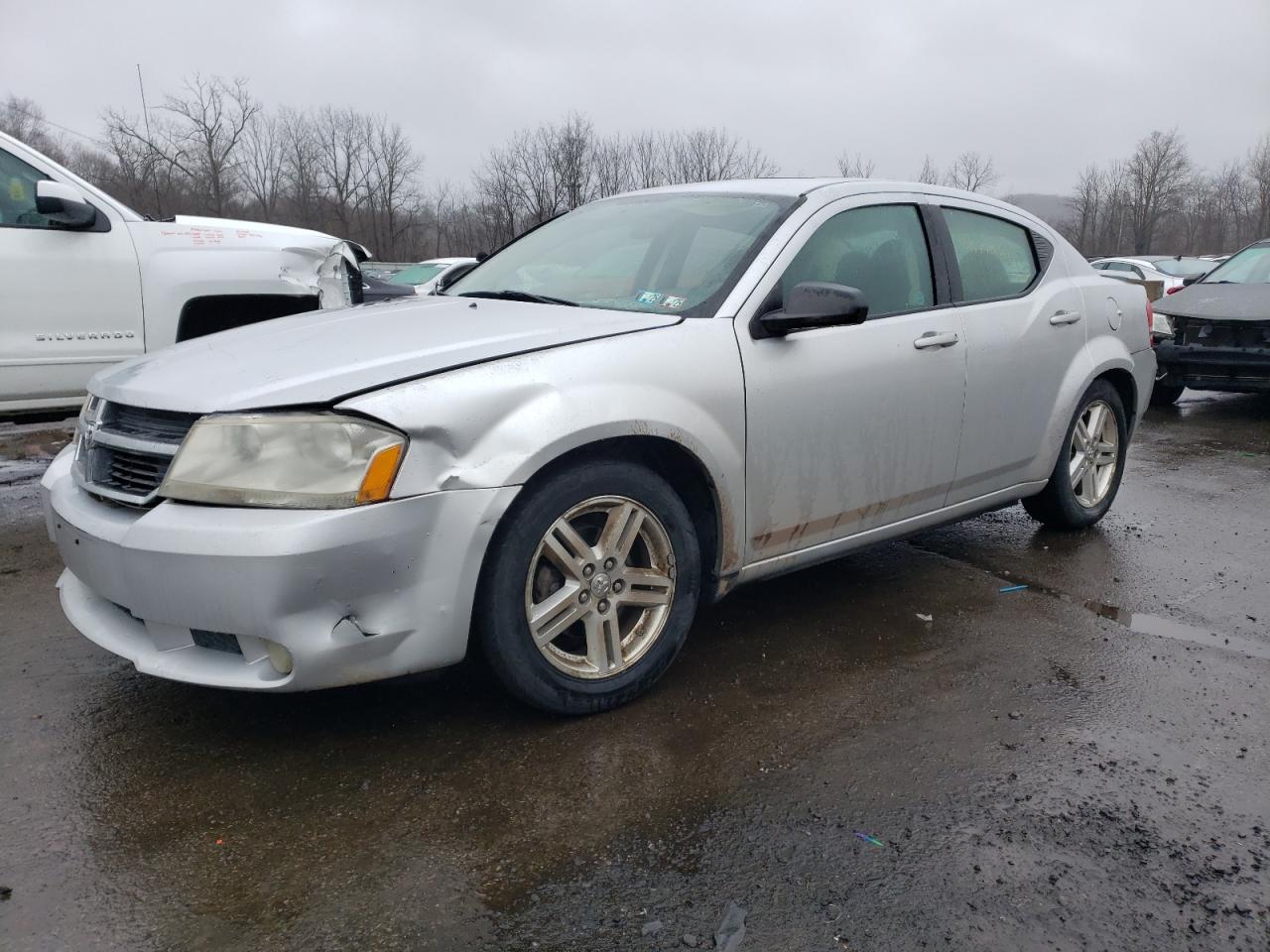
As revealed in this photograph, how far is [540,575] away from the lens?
2.78m

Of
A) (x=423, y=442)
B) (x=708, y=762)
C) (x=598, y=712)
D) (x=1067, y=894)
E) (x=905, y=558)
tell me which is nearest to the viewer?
(x=1067, y=894)

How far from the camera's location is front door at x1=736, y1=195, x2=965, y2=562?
10.5 ft

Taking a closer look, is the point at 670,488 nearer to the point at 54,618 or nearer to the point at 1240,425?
the point at 54,618

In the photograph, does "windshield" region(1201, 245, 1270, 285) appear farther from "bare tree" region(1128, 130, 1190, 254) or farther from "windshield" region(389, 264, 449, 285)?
"bare tree" region(1128, 130, 1190, 254)

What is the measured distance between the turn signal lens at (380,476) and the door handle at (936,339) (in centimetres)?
204

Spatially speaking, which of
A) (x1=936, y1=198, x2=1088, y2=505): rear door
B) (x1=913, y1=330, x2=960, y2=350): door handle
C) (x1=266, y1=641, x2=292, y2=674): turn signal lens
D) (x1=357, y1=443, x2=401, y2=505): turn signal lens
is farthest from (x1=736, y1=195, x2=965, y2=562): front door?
(x1=266, y1=641, x2=292, y2=674): turn signal lens

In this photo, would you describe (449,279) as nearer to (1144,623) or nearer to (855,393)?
(855,393)

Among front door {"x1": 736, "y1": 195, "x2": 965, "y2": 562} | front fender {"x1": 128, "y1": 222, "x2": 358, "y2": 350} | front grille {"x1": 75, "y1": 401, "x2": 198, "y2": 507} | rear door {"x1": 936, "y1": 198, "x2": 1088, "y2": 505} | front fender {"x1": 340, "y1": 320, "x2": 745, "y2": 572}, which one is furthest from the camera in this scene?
front fender {"x1": 128, "y1": 222, "x2": 358, "y2": 350}

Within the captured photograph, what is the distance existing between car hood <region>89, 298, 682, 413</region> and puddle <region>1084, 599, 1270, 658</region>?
214 cm

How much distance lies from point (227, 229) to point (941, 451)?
13.6 feet

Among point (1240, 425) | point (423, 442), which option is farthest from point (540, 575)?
point (1240, 425)

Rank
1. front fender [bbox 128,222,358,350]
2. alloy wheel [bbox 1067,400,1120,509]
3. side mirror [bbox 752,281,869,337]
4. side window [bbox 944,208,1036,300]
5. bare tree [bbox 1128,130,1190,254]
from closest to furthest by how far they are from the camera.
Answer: side mirror [bbox 752,281,869,337] < side window [bbox 944,208,1036,300] < alloy wheel [bbox 1067,400,1120,509] < front fender [bbox 128,222,358,350] < bare tree [bbox 1128,130,1190,254]

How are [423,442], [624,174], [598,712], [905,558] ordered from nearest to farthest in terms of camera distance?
[423,442] → [598,712] → [905,558] → [624,174]

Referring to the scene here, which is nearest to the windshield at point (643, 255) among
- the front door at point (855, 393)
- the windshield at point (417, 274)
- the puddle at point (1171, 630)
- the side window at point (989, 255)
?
the front door at point (855, 393)
